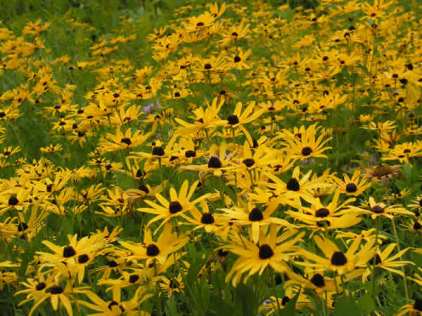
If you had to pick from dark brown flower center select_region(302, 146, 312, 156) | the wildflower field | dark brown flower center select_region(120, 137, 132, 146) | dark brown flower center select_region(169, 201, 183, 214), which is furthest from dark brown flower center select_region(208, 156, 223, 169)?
dark brown flower center select_region(120, 137, 132, 146)

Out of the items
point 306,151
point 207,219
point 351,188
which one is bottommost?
point 351,188

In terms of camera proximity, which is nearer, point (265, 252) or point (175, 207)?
point (265, 252)

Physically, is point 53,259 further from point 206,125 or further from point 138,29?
point 138,29

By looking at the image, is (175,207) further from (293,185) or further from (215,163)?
(293,185)

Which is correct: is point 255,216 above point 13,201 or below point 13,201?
above

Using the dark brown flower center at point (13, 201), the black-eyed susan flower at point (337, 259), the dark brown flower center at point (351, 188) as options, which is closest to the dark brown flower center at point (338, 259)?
the black-eyed susan flower at point (337, 259)

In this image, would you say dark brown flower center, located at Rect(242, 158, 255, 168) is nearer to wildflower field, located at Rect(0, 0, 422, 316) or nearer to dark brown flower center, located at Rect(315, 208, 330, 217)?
wildflower field, located at Rect(0, 0, 422, 316)

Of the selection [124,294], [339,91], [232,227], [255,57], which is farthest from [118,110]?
[255,57]

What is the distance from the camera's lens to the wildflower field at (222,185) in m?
1.62

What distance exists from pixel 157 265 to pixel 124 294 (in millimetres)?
708

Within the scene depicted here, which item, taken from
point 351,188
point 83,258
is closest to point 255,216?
point 83,258

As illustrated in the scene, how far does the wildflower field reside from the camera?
5.33 feet

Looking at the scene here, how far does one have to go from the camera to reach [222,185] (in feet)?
6.15

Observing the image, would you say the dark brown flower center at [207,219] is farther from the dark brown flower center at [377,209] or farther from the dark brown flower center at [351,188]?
the dark brown flower center at [351,188]
